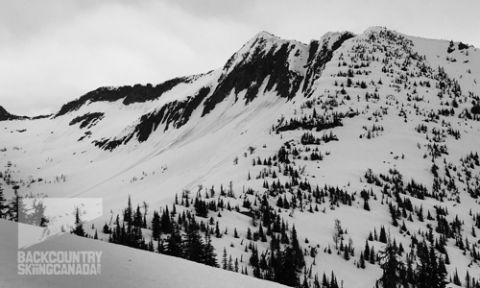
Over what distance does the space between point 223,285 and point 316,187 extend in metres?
73.5

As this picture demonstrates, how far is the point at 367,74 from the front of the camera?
14612 centimetres

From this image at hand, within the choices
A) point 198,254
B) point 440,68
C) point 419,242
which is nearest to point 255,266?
point 198,254

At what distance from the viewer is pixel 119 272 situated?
9984 mm

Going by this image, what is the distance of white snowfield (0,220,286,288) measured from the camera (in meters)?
8.74

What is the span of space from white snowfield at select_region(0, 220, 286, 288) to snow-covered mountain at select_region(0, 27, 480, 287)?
120 feet

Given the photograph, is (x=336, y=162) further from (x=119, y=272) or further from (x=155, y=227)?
(x=119, y=272)

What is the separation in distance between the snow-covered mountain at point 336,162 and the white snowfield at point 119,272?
36.6 meters

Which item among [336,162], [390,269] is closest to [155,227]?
[390,269]

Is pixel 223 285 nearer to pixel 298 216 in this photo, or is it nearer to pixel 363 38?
pixel 298 216

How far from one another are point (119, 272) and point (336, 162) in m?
91.4

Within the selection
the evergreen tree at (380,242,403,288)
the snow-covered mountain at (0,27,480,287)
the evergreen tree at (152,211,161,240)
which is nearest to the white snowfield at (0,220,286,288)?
the snow-covered mountain at (0,27,480,287)

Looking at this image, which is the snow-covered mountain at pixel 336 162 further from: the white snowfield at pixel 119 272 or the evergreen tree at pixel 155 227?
the white snowfield at pixel 119 272

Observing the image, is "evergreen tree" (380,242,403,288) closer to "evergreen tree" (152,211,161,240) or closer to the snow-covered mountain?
the snow-covered mountain

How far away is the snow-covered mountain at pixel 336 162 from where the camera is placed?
6269 cm
